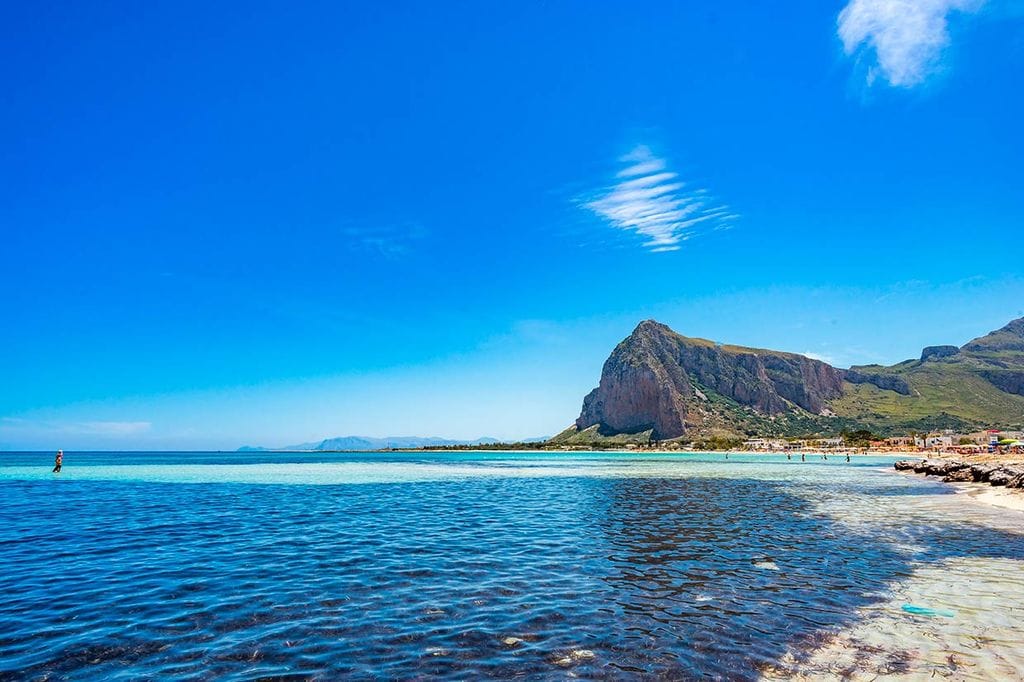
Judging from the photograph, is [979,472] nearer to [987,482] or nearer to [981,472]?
[981,472]

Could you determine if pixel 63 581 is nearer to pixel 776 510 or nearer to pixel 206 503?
pixel 206 503

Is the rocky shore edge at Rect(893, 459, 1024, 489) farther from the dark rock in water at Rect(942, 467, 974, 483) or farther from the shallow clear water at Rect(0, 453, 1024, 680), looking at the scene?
the shallow clear water at Rect(0, 453, 1024, 680)

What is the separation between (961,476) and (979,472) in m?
3.63

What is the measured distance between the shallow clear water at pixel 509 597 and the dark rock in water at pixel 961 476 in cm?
4106

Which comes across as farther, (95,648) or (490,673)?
(95,648)

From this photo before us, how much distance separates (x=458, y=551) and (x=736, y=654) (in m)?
11.5

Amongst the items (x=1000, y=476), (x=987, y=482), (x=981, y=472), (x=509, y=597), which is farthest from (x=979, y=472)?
(x=509, y=597)

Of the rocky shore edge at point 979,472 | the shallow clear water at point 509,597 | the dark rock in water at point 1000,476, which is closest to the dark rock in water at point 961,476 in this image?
the rocky shore edge at point 979,472

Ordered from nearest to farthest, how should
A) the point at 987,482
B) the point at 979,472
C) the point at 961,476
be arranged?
the point at 987,482 < the point at 979,472 < the point at 961,476

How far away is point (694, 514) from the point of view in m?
30.3

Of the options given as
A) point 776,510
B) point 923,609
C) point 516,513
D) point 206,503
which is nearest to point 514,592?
point 923,609

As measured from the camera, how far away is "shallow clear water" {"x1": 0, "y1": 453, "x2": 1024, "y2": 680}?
9.72 meters

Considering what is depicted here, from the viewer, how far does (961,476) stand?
2336 inches

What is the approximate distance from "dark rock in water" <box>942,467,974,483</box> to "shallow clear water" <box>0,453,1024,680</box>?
135 feet
